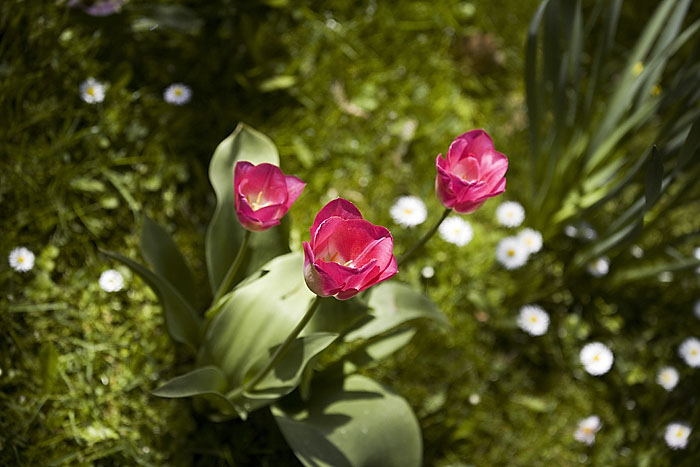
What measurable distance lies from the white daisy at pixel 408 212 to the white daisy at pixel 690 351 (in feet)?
2.45

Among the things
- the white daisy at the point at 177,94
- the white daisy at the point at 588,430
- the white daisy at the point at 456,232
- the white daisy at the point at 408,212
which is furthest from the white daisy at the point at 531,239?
the white daisy at the point at 177,94

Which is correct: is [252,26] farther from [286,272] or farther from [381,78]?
[286,272]

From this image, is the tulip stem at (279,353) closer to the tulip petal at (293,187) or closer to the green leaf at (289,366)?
the green leaf at (289,366)

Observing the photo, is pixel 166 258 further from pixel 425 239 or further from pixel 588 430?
pixel 588 430

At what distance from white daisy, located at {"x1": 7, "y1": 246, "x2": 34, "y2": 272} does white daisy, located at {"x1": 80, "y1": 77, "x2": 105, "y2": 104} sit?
41 centimetres

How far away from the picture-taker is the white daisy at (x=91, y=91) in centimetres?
168

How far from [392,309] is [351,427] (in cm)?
24

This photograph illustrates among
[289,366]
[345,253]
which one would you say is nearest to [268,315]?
[289,366]

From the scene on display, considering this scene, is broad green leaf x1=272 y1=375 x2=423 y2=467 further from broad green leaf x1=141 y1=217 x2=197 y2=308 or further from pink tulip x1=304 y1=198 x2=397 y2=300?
pink tulip x1=304 y1=198 x2=397 y2=300

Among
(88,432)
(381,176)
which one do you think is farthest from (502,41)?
(88,432)

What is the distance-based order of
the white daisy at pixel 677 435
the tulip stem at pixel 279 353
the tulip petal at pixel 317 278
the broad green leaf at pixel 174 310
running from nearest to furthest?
the tulip petal at pixel 317 278 < the tulip stem at pixel 279 353 < the broad green leaf at pixel 174 310 < the white daisy at pixel 677 435

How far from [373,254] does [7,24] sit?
125cm

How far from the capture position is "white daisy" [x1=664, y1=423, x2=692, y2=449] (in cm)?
166

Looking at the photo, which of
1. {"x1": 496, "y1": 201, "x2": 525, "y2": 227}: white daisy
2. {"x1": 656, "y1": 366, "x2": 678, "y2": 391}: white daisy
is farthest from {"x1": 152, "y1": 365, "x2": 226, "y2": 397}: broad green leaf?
{"x1": 656, "y1": 366, "x2": 678, "y2": 391}: white daisy
